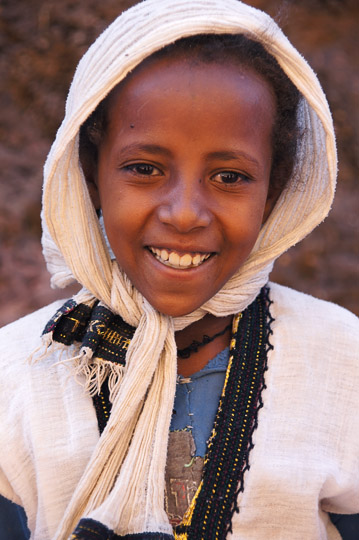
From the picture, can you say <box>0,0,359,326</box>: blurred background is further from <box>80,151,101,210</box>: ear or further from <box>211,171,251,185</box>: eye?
<box>211,171,251,185</box>: eye

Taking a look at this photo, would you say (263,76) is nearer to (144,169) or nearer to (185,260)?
(144,169)

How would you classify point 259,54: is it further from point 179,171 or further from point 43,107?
point 43,107

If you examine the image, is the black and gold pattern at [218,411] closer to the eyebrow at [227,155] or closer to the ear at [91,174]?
the ear at [91,174]

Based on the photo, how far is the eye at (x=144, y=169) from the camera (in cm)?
144

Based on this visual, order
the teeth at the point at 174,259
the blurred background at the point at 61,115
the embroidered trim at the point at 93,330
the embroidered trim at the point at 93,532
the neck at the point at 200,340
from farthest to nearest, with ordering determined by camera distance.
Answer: the blurred background at the point at 61,115 → the neck at the point at 200,340 → the embroidered trim at the point at 93,330 → the teeth at the point at 174,259 → the embroidered trim at the point at 93,532

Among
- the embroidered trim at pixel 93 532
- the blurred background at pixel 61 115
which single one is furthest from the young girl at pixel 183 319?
the blurred background at pixel 61 115

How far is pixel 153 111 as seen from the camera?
4.55 feet

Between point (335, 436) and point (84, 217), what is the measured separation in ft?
2.84

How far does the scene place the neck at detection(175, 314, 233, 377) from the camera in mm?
1706

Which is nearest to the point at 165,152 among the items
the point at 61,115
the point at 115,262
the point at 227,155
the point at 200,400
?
the point at 227,155

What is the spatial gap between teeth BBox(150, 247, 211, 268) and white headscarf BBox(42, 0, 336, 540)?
5.8 inches

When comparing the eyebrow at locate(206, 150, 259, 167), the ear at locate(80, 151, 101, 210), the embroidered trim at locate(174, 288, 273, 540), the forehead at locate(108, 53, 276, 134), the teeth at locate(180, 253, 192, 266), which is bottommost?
the embroidered trim at locate(174, 288, 273, 540)

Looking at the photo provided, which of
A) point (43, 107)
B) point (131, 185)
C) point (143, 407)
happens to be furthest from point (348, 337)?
point (43, 107)

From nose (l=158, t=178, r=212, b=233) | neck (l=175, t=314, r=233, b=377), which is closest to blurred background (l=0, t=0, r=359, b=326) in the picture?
neck (l=175, t=314, r=233, b=377)
